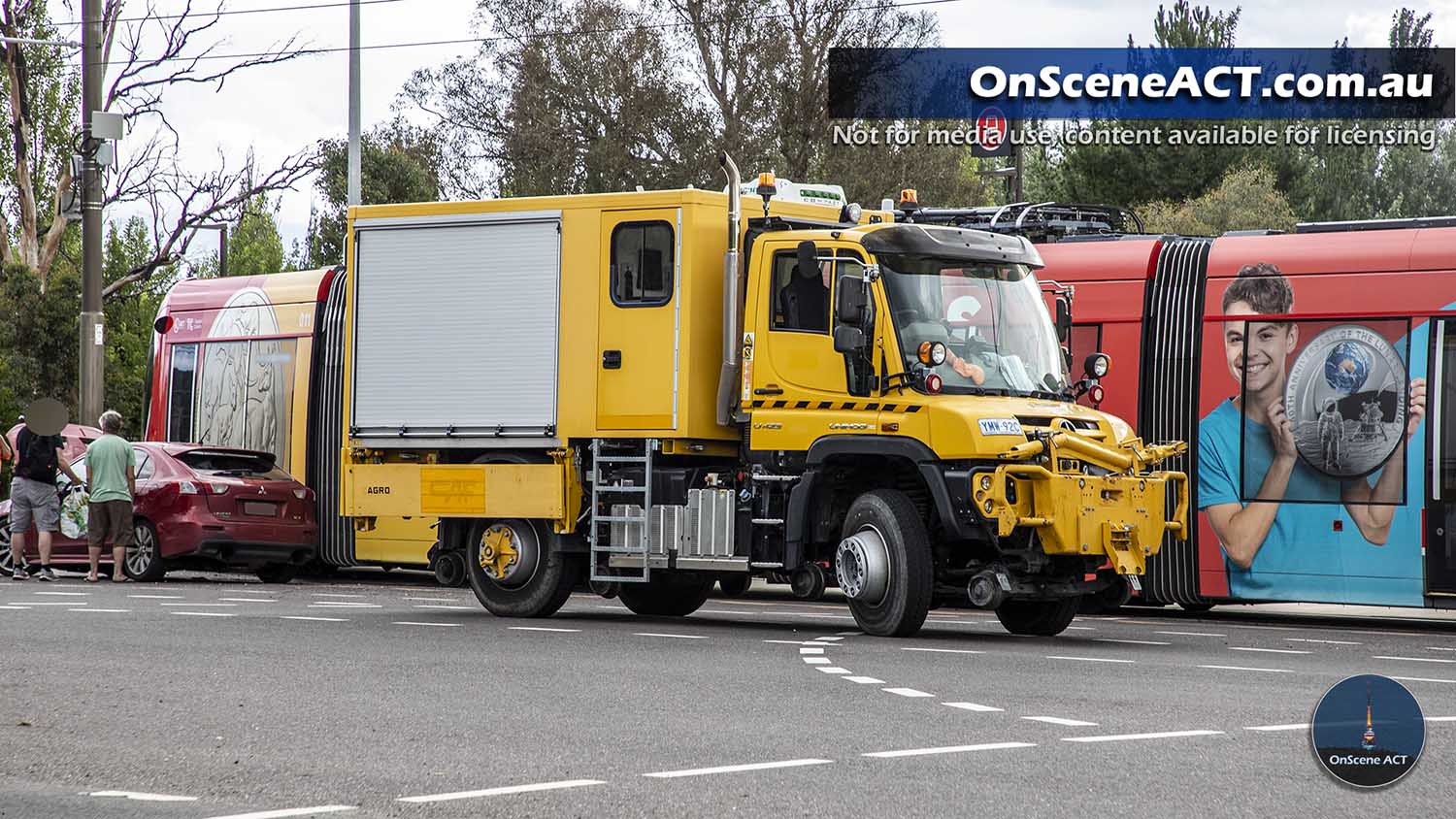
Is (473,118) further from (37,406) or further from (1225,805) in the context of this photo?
(1225,805)

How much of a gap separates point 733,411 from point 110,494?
8451 millimetres

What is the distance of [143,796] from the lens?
7.72 meters

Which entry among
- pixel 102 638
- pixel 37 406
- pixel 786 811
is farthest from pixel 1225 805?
pixel 37 406

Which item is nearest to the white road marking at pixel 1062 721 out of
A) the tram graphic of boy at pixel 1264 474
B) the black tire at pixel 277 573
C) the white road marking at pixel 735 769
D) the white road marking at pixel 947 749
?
the white road marking at pixel 947 749

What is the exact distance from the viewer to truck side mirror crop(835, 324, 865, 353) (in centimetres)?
1478

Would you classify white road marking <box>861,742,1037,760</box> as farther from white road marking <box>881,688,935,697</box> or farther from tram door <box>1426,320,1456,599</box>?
tram door <box>1426,320,1456,599</box>

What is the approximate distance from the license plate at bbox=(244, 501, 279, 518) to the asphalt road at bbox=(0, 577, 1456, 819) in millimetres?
5737

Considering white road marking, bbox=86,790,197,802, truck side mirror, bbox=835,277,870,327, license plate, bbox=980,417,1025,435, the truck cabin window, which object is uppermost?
the truck cabin window

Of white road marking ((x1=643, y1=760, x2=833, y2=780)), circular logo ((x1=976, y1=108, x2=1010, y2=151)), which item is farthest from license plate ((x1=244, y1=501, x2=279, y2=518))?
circular logo ((x1=976, y1=108, x2=1010, y2=151))

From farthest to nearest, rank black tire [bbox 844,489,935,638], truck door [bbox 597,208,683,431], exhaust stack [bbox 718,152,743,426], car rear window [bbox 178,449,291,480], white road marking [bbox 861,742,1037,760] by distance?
car rear window [bbox 178,449,291,480], truck door [bbox 597,208,683,431], exhaust stack [bbox 718,152,743,426], black tire [bbox 844,489,935,638], white road marking [bbox 861,742,1037,760]

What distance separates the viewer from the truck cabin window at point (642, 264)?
1591 cm

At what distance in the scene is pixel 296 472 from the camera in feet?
76.9

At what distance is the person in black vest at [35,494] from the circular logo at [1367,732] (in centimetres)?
1833

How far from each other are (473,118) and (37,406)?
22.6 m
